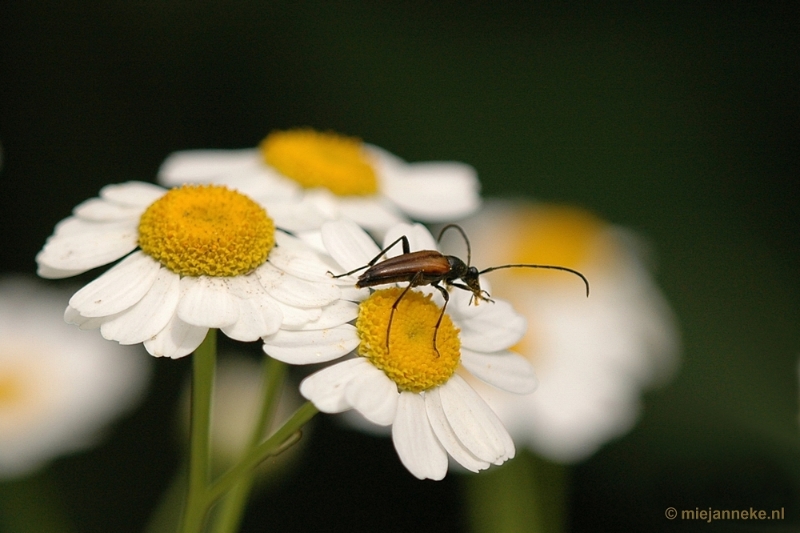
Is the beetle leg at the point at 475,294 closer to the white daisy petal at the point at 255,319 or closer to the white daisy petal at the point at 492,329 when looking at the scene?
the white daisy petal at the point at 492,329

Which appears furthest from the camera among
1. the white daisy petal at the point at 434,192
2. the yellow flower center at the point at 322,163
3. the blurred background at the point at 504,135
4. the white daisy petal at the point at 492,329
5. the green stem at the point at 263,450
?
the blurred background at the point at 504,135

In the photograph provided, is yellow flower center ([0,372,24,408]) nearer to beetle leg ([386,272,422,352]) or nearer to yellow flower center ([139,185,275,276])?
yellow flower center ([139,185,275,276])

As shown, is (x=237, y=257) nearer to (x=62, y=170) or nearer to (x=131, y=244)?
(x=131, y=244)

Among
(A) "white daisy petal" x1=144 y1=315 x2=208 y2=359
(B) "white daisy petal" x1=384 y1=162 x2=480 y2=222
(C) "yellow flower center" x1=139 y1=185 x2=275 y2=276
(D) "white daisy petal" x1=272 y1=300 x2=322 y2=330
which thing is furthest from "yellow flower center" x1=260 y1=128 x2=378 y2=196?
(A) "white daisy petal" x1=144 y1=315 x2=208 y2=359

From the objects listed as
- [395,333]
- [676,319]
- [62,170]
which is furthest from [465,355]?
[62,170]

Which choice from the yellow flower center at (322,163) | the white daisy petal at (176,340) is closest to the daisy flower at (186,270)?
the white daisy petal at (176,340)
